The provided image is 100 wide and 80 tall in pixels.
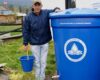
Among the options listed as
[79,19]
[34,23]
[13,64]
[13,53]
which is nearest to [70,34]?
[79,19]

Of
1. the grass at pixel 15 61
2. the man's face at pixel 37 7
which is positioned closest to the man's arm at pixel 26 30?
the man's face at pixel 37 7

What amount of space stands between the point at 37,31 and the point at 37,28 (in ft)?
0.19

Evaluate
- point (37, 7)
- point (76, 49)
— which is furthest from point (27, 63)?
point (76, 49)

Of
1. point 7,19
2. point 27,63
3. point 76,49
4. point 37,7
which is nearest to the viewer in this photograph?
point 76,49

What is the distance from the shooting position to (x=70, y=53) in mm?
5449

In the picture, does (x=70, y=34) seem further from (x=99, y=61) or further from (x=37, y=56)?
(x=37, y=56)

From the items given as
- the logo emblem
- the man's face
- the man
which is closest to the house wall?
the man

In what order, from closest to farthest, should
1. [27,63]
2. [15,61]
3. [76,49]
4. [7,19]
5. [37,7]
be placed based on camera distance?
Result: [76,49] → [37,7] → [27,63] → [15,61] → [7,19]

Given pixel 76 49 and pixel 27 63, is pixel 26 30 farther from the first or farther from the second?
pixel 76 49

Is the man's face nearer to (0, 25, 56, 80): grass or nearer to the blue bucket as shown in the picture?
the blue bucket

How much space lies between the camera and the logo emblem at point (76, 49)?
536cm

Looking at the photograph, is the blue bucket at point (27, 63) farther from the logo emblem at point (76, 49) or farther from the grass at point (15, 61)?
the logo emblem at point (76, 49)

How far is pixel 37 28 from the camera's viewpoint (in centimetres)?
625

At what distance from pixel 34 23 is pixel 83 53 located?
126 centimetres
